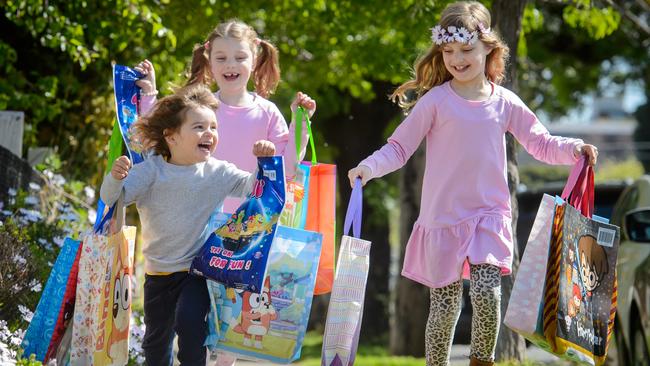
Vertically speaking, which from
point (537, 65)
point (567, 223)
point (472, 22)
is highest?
point (537, 65)

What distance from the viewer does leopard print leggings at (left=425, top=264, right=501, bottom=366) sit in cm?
487

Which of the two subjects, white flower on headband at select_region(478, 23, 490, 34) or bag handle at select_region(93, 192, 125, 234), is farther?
white flower on headband at select_region(478, 23, 490, 34)

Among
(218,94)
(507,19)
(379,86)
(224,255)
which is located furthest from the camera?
(379,86)

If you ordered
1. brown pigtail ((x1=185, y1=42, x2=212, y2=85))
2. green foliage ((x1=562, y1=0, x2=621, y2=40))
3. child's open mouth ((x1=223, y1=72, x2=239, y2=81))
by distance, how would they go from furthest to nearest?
green foliage ((x1=562, y1=0, x2=621, y2=40)) < brown pigtail ((x1=185, y1=42, x2=212, y2=85)) < child's open mouth ((x1=223, y1=72, x2=239, y2=81))

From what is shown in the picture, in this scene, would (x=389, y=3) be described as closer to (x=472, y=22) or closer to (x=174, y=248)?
(x=472, y=22)

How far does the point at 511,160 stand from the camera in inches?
286

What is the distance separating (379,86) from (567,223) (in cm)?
1094

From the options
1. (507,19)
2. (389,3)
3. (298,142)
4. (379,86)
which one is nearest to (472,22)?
(298,142)

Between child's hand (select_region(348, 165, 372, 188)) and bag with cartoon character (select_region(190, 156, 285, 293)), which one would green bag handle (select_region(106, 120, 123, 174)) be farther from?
child's hand (select_region(348, 165, 372, 188))

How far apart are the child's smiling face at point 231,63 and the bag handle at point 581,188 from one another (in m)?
1.71

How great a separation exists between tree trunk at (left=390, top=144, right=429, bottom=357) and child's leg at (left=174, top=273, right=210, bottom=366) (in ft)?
28.9

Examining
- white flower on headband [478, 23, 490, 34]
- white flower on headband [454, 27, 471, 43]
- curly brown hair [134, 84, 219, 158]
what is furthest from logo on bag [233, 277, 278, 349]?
white flower on headband [478, 23, 490, 34]

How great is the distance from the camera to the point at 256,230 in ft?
15.3

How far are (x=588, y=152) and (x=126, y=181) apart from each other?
2.08m
